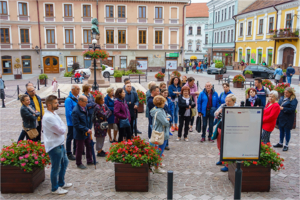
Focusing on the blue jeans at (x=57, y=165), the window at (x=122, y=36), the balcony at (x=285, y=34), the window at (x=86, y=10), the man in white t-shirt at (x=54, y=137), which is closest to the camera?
the man in white t-shirt at (x=54, y=137)

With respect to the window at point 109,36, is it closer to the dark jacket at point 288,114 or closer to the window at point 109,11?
the window at point 109,11

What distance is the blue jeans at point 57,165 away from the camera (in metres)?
4.87

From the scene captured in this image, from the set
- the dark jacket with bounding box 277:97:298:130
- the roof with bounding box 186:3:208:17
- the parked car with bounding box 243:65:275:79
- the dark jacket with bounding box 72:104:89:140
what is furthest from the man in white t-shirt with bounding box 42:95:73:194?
the roof with bounding box 186:3:208:17

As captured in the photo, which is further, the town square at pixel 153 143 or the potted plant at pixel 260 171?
the potted plant at pixel 260 171

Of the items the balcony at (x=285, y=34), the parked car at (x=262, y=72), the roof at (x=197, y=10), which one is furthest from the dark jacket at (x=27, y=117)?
the roof at (x=197, y=10)

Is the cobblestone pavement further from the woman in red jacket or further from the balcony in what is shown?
the balcony

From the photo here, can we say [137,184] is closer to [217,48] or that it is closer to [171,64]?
[171,64]

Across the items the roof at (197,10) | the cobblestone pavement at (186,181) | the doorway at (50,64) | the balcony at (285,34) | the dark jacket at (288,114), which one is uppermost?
the roof at (197,10)

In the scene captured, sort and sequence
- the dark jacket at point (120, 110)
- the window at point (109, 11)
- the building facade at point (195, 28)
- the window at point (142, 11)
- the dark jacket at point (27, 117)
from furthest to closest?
1. the building facade at point (195, 28)
2. the window at point (142, 11)
3. the window at point (109, 11)
4. the dark jacket at point (120, 110)
5. the dark jacket at point (27, 117)

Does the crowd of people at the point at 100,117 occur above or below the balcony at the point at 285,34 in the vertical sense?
below

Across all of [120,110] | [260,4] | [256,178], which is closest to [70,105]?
[120,110]

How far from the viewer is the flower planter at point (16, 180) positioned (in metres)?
4.99

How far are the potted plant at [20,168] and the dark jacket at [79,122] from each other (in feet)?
3.00

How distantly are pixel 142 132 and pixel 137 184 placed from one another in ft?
14.2
